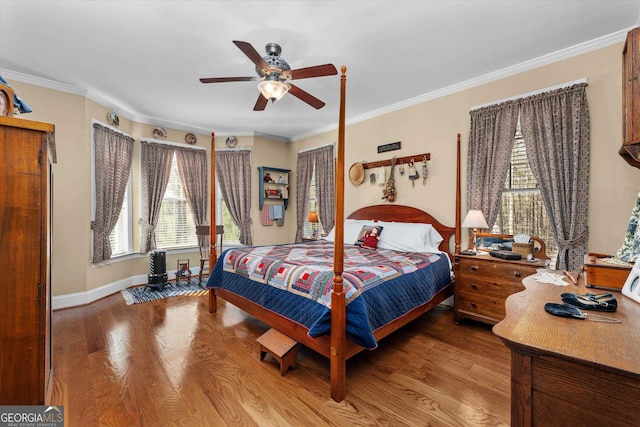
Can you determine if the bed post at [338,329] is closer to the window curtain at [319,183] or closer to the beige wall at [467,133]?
the beige wall at [467,133]

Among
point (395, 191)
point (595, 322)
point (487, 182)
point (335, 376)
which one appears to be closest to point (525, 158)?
point (487, 182)

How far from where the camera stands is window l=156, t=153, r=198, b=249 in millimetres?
4883

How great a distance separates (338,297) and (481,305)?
1.86m

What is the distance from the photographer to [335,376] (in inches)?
72.9

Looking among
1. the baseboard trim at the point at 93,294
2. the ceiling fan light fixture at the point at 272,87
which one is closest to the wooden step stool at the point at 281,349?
the ceiling fan light fixture at the point at 272,87

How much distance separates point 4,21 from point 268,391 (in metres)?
3.59

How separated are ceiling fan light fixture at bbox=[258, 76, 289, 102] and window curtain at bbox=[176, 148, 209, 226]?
321cm

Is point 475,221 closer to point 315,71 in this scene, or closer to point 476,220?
point 476,220

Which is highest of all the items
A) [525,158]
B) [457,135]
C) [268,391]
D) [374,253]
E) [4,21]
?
[4,21]

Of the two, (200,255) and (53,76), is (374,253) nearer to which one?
(200,255)

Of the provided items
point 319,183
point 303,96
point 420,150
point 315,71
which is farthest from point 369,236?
point 315,71

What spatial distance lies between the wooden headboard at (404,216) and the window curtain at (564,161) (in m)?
1.05

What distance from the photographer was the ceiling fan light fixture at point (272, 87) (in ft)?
7.72

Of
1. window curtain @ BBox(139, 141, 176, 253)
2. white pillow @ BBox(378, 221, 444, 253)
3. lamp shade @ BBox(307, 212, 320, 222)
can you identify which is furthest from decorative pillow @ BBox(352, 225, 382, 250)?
window curtain @ BBox(139, 141, 176, 253)
